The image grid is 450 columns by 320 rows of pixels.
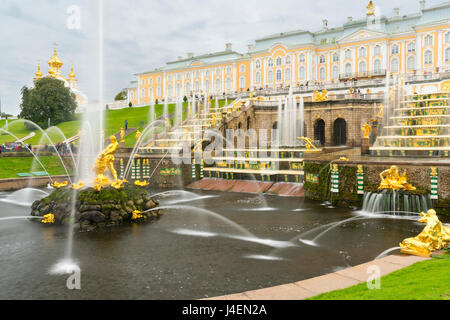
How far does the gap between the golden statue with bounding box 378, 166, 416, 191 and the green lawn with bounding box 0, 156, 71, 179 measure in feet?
92.6

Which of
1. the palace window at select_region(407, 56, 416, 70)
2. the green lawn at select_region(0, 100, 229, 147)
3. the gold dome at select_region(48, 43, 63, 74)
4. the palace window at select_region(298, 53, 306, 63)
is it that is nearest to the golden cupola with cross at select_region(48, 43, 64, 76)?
the gold dome at select_region(48, 43, 63, 74)

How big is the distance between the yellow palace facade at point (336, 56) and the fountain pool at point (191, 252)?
4467 cm

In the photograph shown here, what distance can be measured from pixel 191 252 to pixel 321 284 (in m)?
4.50

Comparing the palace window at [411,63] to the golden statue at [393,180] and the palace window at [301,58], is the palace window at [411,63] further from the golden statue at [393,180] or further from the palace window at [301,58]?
the golden statue at [393,180]

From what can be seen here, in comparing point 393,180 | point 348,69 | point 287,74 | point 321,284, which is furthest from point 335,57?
point 321,284

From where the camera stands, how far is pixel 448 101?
95.6 feet

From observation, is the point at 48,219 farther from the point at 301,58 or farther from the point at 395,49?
the point at 395,49

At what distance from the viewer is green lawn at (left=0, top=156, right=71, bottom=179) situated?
3147 centimetres

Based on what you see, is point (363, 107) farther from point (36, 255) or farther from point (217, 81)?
point (217, 81)

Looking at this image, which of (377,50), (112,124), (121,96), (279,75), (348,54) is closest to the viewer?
(112,124)

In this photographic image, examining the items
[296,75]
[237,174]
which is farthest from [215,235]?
[296,75]

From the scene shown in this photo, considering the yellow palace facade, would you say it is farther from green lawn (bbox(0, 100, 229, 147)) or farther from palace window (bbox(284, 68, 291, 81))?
green lawn (bbox(0, 100, 229, 147))

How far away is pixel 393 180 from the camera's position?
1568 cm

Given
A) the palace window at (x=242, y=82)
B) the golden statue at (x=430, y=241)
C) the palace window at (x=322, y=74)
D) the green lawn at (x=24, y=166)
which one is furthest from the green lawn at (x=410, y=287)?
the palace window at (x=242, y=82)
